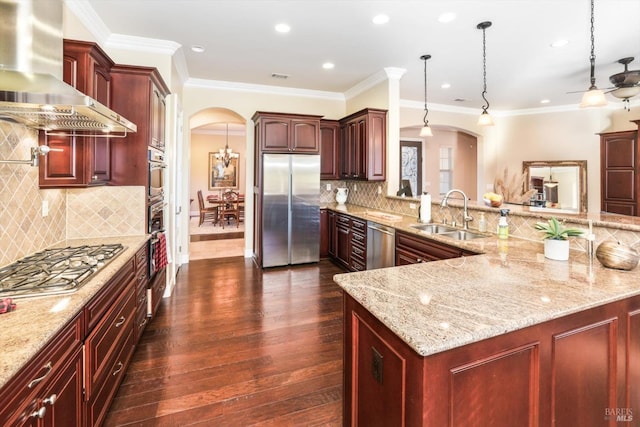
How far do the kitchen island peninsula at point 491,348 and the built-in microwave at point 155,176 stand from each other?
223cm

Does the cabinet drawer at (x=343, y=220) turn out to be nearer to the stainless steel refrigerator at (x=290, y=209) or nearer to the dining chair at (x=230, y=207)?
the stainless steel refrigerator at (x=290, y=209)

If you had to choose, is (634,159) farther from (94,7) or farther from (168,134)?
(94,7)

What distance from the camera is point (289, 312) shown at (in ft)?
11.0

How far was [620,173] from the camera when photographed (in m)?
5.41

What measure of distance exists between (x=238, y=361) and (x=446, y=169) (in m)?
8.02

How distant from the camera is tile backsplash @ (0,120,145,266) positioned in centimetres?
188

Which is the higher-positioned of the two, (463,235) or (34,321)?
(463,235)

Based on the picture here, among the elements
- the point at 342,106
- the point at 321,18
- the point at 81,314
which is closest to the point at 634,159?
the point at 342,106

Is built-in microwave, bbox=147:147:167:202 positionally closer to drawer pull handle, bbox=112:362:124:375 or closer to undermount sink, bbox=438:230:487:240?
drawer pull handle, bbox=112:362:124:375

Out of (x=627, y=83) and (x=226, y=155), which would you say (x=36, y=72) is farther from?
(x=226, y=155)

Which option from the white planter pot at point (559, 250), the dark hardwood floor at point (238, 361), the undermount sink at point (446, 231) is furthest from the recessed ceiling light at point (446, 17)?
the dark hardwood floor at point (238, 361)

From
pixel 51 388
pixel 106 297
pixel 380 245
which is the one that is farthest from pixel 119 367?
pixel 380 245

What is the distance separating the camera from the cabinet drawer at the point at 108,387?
1.56 m

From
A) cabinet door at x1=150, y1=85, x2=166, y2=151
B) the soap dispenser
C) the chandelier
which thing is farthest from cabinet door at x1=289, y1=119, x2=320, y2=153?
the chandelier
